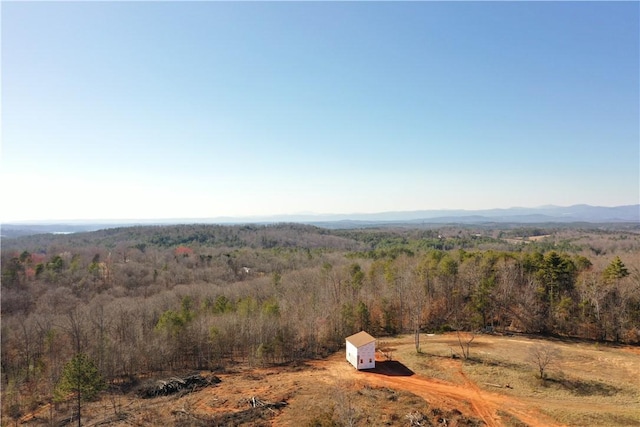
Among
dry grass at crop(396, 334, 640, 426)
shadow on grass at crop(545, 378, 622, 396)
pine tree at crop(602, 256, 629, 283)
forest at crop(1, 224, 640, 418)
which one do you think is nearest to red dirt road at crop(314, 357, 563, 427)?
dry grass at crop(396, 334, 640, 426)

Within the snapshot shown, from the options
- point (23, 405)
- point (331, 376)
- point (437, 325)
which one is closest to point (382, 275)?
point (437, 325)

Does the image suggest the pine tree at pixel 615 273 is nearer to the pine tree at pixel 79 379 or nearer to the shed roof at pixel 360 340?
the shed roof at pixel 360 340

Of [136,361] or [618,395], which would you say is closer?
[618,395]

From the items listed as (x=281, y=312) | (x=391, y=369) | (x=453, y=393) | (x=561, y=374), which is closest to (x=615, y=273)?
(x=561, y=374)

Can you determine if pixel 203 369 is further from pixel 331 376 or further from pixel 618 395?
pixel 618 395

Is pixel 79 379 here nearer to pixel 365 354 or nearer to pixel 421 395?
pixel 365 354

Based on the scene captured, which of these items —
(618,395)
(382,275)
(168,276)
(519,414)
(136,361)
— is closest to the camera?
(519,414)
